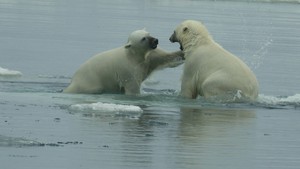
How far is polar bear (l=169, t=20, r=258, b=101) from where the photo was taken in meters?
16.4

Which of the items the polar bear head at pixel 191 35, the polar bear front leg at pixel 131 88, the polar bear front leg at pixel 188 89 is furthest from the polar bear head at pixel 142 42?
the polar bear front leg at pixel 188 89

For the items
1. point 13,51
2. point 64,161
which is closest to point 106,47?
point 13,51

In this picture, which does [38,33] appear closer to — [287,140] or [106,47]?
[106,47]

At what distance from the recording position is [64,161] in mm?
10320

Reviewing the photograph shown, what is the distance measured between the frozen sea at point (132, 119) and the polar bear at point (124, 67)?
37 cm

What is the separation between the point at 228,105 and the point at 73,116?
3.06m

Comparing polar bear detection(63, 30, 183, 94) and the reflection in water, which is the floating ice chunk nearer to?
the reflection in water

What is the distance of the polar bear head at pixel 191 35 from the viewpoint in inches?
687

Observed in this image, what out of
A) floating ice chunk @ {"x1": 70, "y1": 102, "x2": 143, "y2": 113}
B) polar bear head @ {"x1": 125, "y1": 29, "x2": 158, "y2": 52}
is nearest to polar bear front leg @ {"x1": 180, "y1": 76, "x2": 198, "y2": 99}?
polar bear head @ {"x1": 125, "y1": 29, "x2": 158, "y2": 52}

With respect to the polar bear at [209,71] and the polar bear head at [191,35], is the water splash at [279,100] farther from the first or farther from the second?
the polar bear head at [191,35]

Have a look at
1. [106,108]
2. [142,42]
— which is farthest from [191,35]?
Answer: [106,108]

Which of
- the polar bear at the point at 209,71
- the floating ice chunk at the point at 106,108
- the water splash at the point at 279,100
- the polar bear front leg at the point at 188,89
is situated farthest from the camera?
the polar bear front leg at the point at 188,89

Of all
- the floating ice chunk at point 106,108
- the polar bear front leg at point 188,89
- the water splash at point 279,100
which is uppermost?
the floating ice chunk at point 106,108

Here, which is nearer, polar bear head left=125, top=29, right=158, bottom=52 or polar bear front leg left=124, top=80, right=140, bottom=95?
polar bear front leg left=124, top=80, right=140, bottom=95
